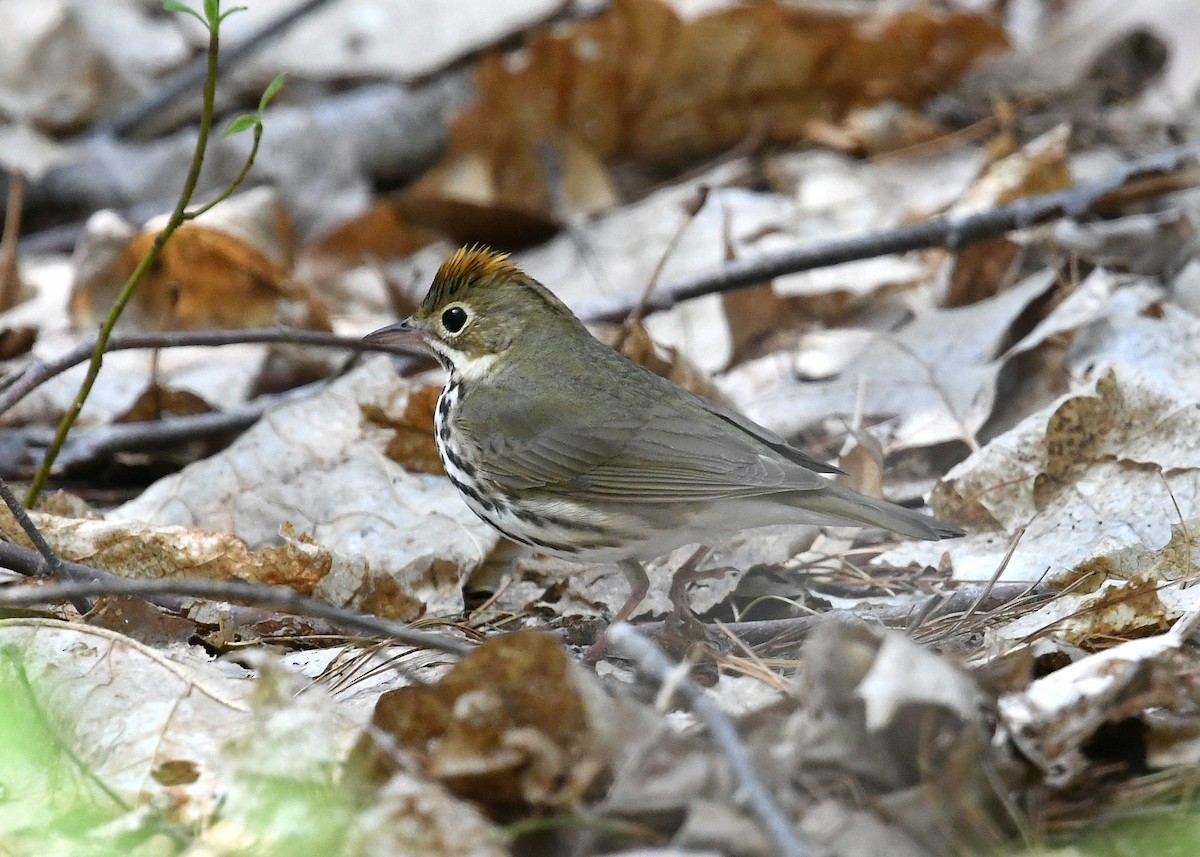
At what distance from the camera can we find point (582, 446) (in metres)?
4.23

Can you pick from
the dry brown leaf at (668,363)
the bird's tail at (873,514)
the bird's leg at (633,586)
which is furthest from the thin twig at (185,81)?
the bird's tail at (873,514)

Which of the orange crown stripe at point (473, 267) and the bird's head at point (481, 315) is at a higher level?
the orange crown stripe at point (473, 267)

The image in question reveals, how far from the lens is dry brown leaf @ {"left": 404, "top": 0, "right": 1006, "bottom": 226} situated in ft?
25.6

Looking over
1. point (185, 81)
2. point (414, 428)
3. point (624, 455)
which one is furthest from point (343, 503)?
point (185, 81)

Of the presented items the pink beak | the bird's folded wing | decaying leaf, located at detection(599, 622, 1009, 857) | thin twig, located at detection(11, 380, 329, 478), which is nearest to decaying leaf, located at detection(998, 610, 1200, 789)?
decaying leaf, located at detection(599, 622, 1009, 857)

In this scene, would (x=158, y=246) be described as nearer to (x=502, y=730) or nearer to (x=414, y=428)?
(x=414, y=428)

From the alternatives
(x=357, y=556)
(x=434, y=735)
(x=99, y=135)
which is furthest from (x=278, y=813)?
(x=99, y=135)

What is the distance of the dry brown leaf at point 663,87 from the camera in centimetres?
781

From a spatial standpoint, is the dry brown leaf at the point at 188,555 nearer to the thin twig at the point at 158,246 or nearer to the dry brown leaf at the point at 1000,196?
the thin twig at the point at 158,246

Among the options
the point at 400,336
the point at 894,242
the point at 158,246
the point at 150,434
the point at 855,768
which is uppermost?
the point at 158,246

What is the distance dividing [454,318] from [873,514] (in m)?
1.71

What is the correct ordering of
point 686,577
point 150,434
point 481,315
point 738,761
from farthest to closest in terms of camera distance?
point 150,434, point 481,315, point 686,577, point 738,761

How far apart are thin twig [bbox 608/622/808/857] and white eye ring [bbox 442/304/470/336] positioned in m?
2.35

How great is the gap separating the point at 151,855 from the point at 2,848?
0.85 feet
